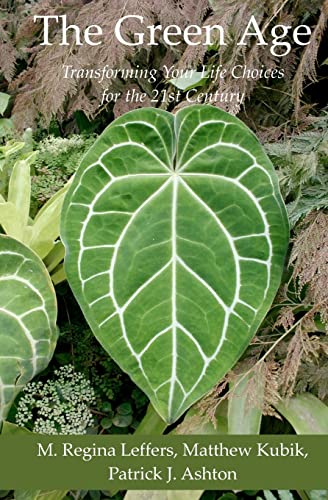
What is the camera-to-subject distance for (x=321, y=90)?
1202 mm

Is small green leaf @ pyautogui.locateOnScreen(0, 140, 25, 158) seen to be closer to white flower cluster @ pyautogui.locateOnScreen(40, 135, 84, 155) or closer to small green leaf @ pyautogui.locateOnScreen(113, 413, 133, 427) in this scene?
white flower cluster @ pyautogui.locateOnScreen(40, 135, 84, 155)

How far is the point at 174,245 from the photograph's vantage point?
2.98 ft

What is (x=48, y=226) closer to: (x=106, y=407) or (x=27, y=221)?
(x=27, y=221)

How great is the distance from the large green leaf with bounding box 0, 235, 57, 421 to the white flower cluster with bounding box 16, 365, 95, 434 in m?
0.10

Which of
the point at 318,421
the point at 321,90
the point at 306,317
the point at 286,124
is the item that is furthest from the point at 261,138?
the point at 318,421

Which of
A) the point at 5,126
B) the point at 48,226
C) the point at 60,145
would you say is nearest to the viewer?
the point at 48,226

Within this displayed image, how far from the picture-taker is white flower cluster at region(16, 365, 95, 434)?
3.41 ft

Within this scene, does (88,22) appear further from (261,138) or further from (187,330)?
(187,330)

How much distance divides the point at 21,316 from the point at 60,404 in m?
0.20

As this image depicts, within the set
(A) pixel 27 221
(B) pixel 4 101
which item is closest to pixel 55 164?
(A) pixel 27 221

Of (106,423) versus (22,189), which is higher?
(22,189)

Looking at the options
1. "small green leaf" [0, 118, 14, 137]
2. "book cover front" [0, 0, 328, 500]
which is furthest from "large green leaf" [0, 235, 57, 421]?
"small green leaf" [0, 118, 14, 137]

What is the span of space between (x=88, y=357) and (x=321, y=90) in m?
0.63

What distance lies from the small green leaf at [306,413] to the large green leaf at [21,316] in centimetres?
36
